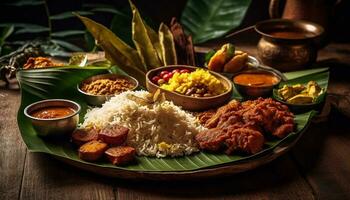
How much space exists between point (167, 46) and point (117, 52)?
0.32m

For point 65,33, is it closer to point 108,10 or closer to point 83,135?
point 108,10

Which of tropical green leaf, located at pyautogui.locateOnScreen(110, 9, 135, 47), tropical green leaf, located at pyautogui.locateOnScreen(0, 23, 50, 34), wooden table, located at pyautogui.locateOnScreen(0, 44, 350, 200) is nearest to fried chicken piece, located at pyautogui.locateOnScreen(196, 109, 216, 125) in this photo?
wooden table, located at pyautogui.locateOnScreen(0, 44, 350, 200)

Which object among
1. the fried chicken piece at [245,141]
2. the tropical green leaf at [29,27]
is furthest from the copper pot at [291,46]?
the tropical green leaf at [29,27]

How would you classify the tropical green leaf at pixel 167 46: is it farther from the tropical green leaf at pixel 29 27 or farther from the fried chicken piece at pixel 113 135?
the tropical green leaf at pixel 29 27

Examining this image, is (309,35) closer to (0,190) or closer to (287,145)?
(287,145)

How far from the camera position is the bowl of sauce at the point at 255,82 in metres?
2.94

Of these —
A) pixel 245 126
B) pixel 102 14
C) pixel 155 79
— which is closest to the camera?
pixel 245 126

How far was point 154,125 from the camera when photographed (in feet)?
8.04

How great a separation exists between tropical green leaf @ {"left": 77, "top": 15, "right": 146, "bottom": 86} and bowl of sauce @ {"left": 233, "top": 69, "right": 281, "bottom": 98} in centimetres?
58

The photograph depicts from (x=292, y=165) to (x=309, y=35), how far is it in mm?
1296

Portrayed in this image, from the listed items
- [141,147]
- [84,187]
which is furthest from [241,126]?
[84,187]

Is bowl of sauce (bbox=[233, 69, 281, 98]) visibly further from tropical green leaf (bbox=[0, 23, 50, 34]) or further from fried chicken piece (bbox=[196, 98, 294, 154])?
tropical green leaf (bbox=[0, 23, 50, 34])

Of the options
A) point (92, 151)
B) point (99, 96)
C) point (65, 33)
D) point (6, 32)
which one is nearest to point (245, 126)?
point (92, 151)

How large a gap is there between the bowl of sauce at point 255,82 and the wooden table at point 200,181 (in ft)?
1.43
